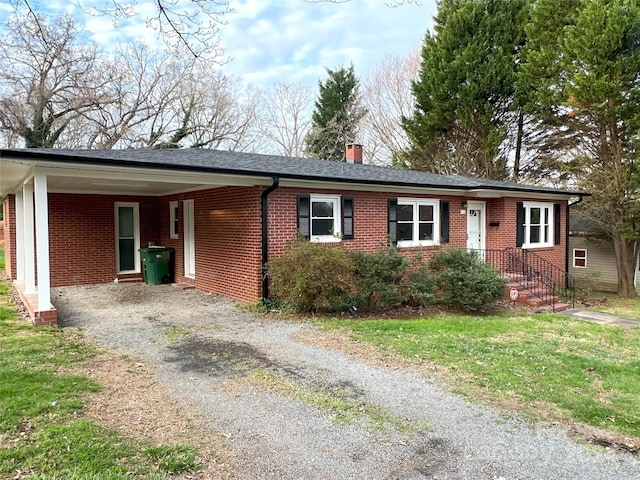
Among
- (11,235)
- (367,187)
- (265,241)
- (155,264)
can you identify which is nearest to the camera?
(265,241)

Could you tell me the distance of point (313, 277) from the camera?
25.6ft

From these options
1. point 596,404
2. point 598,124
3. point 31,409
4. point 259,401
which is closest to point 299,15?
point 259,401

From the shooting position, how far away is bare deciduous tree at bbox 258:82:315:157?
2994 cm

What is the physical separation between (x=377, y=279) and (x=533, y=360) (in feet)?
11.3

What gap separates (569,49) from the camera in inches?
555

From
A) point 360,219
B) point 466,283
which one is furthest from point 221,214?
point 466,283

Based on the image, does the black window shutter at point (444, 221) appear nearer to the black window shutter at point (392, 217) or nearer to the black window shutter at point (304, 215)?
the black window shutter at point (392, 217)

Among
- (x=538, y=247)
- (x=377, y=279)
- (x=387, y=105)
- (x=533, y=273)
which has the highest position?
(x=387, y=105)

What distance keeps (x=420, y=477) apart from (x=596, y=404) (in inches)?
90.5

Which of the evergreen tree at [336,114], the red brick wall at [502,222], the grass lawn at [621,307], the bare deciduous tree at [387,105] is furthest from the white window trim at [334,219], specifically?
the evergreen tree at [336,114]

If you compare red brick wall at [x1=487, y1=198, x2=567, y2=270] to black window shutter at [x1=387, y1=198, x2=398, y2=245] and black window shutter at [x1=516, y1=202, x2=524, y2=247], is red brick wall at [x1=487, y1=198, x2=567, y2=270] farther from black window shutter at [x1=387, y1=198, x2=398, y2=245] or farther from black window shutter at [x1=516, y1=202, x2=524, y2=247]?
black window shutter at [x1=387, y1=198, x2=398, y2=245]

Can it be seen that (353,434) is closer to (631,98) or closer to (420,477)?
(420,477)

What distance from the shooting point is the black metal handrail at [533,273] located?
1209 cm

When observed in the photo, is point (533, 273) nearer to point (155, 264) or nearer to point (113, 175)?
point (155, 264)
